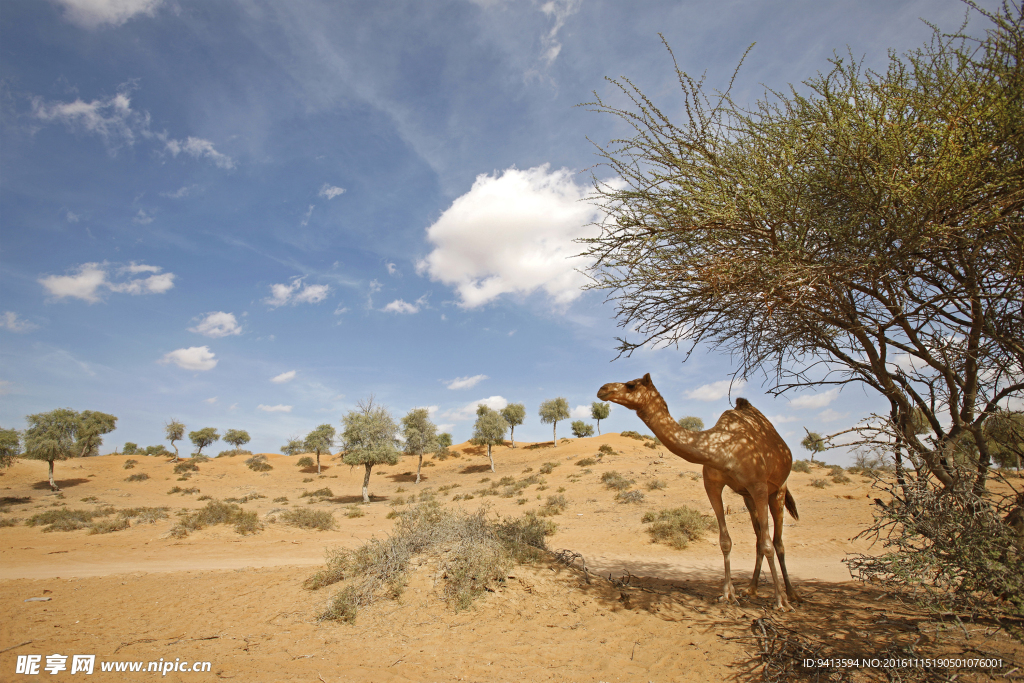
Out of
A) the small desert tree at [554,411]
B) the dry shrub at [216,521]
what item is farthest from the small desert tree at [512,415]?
the dry shrub at [216,521]

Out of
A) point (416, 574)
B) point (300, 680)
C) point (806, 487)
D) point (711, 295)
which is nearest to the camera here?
point (300, 680)

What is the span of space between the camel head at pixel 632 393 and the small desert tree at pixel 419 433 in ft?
123

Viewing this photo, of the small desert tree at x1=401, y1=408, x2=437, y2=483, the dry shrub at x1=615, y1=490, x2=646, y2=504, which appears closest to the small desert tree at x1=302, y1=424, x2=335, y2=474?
the small desert tree at x1=401, y1=408, x2=437, y2=483

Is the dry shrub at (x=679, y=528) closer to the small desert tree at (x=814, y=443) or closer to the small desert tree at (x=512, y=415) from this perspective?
the small desert tree at (x=814, y=443)

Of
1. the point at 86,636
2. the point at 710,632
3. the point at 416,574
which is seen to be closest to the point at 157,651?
the point at 86,636

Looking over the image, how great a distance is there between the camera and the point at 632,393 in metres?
5.78

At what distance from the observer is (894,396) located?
5.91m

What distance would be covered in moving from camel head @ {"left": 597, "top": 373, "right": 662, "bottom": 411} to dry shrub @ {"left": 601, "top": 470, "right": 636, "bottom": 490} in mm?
18099

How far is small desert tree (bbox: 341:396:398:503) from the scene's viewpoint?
95.3 feet

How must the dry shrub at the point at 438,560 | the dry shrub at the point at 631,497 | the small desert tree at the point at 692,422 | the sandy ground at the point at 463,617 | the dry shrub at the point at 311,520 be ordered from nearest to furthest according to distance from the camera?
the sandy ground at the point at 463,617, the dry shrub at the point at 438,560, the dry shrub at the point at 311,520, the dry shrub at the point at 631,497, the small desert tree at the point at 692,422

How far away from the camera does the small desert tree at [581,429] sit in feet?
190

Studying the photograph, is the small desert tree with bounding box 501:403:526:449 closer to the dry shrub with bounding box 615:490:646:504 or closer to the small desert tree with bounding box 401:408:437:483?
the small desert tree with bounding box 401:408:437:483

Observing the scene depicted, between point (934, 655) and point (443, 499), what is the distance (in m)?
26.2

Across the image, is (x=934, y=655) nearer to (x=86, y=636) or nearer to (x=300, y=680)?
(x=300, y=680)
